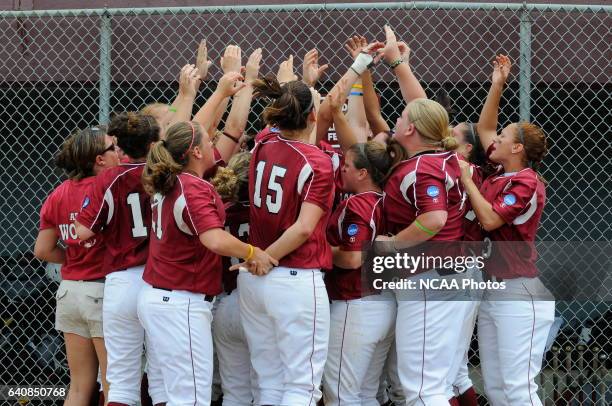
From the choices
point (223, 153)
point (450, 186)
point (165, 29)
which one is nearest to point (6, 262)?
point (165, 29)

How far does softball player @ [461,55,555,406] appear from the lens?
178 inches

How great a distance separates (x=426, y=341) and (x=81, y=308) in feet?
5.93

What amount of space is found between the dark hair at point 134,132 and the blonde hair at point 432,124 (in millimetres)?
1288

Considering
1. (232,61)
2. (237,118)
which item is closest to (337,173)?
(237,118)

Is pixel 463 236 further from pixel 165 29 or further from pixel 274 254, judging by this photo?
pixel 165 29

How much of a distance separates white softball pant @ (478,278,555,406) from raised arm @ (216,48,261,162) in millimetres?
1589

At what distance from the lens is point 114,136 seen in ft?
15.0

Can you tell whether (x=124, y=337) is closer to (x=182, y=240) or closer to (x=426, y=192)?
(x=182, y=240)

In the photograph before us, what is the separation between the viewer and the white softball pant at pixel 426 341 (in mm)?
A: 4305

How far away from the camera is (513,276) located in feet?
15.1

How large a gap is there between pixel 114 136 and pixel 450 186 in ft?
5.55

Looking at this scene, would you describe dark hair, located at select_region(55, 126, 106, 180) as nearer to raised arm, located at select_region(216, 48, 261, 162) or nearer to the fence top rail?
raised arm, located at select_region(216, 48, 261, 162)

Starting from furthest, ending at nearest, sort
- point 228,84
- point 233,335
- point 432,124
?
point 228,84, point 233,335, point 432,124

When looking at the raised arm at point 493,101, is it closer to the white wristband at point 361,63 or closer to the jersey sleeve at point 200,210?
the white wristband at point 361,63
